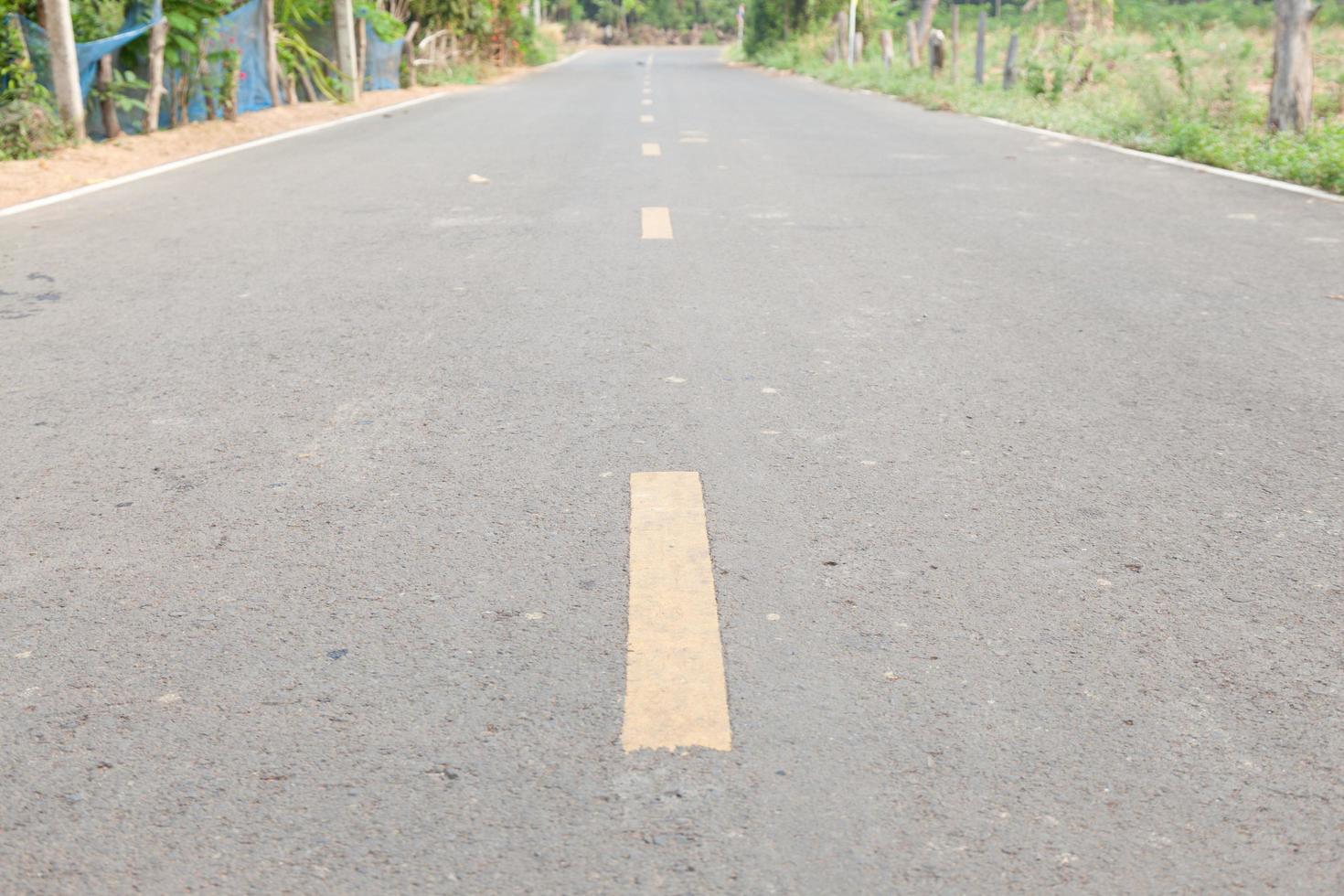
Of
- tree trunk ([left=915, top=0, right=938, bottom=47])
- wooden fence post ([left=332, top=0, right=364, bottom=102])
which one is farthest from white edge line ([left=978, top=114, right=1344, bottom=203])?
tree trunk ([left=915, top=0, right=938, bottom=47])

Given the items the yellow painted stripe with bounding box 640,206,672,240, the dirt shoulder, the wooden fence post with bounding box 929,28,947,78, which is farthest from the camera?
the wooden fence post with bounding box 929,28,947,78

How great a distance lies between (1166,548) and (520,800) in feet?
6.38

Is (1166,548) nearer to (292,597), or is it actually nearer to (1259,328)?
(292,597)

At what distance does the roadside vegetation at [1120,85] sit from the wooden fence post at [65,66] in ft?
34.7

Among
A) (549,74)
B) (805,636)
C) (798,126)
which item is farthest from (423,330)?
(549,74)

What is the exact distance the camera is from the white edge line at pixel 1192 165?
33.8 ft

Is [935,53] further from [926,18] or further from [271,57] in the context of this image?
[271,57]

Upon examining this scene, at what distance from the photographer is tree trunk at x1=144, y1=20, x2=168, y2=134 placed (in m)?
15.0

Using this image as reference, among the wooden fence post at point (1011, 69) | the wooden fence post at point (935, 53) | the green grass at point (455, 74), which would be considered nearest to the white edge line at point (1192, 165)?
the wooden fence post at point (1011, 69)

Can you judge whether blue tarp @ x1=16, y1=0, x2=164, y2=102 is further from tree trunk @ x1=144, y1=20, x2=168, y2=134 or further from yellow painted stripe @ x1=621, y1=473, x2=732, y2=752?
yellow painted stripe @ x1=621, y1=473, x2=732, y2=752

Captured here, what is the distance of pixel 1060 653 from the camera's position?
2.95m

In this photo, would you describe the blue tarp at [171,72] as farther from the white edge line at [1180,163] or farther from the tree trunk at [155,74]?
the white edge line at [1180,163]

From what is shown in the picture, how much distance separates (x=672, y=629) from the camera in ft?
10.0

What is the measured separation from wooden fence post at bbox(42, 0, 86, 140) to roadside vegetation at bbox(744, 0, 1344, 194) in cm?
1058
